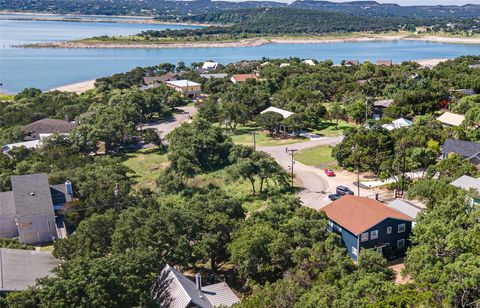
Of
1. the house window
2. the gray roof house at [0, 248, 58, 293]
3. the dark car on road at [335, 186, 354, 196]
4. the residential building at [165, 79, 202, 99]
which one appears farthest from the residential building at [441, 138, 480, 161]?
the residential building at [165, 79, 202, 99]

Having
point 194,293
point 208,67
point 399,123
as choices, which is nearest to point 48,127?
point 399,123

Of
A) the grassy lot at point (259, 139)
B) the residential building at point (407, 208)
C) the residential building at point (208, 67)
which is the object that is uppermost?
the residential building at point (208, 67)

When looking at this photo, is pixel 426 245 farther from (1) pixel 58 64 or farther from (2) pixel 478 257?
(1) pixel 58 64

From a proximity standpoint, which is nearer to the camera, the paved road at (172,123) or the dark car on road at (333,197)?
the dark car on road at (333,197)

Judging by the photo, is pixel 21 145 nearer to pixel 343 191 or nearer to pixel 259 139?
pixel 259 139

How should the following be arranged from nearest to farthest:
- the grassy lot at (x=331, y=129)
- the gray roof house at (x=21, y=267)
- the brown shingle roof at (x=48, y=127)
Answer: the gray roof house at (x=21, y=267), the brown shingle roof at (x=48, y=127), the grassy lot at (x=331, y=129)

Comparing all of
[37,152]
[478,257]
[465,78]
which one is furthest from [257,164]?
[465,78]

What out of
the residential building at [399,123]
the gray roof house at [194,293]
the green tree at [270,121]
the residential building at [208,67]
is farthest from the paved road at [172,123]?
the gray roof house at [194,293]

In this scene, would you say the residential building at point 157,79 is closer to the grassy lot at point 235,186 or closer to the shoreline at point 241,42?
the grassy lot at point 235,186

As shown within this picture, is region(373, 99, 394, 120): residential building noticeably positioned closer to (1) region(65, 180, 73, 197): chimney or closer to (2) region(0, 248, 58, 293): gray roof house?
(1) region(65, 180, 73, 197): chimney
